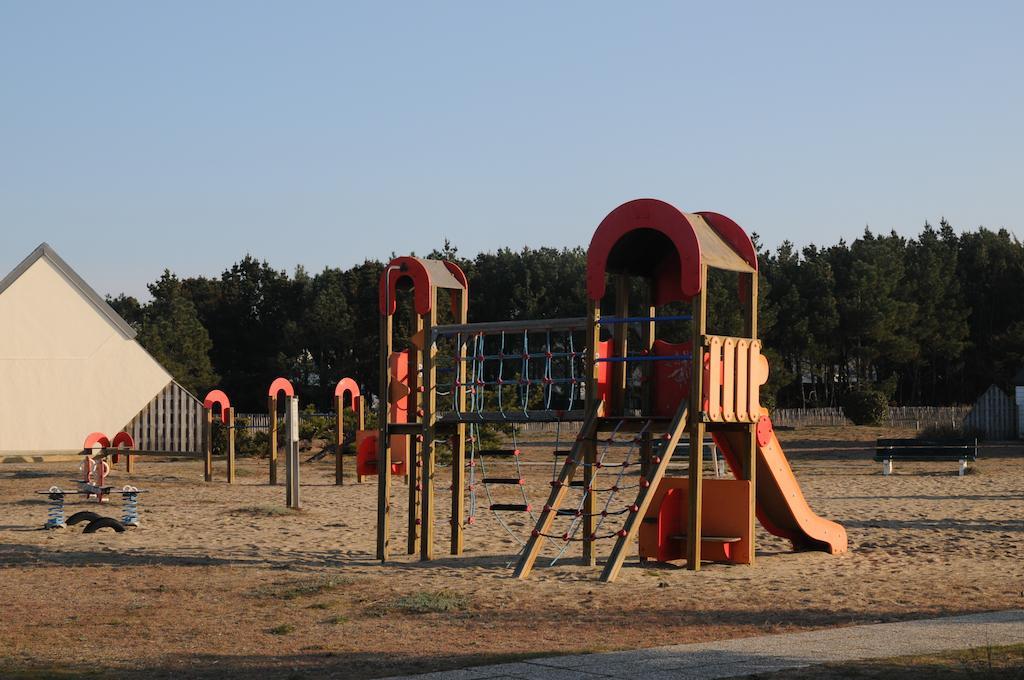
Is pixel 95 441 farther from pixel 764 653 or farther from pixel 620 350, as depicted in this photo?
pixel 764 653

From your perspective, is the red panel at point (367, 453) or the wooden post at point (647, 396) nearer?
the wooden post at point (647, 396)

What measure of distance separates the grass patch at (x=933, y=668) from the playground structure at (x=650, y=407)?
5846 mm

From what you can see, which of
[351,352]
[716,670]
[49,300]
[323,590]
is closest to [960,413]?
[351,352]

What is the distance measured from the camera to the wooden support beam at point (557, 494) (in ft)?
50.5

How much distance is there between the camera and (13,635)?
39.3 feet

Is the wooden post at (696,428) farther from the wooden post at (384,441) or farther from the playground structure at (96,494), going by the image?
the playground structure at (96,494)

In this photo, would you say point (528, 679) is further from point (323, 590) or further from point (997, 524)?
point (997, 524)

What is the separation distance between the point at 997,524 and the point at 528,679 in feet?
46.9

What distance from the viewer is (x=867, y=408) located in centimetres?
5756

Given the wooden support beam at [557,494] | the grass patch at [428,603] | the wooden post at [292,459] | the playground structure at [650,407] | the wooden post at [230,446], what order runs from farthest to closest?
the wooden post at [230,446]
the wooden post at [292,459]
the playground structure at [650,407]
the wooden support beam at [557,494]
the grass patch at [428,603]

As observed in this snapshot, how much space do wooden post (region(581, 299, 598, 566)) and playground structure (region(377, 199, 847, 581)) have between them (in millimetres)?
19

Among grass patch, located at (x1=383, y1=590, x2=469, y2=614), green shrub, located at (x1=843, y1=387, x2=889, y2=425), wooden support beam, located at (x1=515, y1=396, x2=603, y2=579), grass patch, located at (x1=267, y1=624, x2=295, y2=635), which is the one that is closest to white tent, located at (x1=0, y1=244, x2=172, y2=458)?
green shrub, located at (x1=843, y1=387, x2=889, y2=425)

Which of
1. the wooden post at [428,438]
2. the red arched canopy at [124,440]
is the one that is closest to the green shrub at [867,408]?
A: the red arched canopy at [124,440]

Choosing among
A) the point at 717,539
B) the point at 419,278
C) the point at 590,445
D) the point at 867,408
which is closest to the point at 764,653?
the point at 717,539
